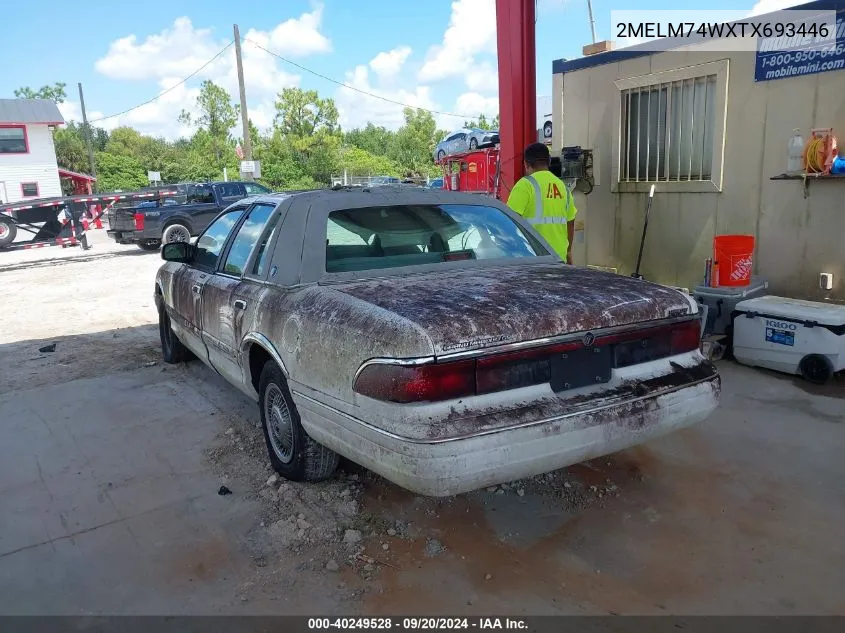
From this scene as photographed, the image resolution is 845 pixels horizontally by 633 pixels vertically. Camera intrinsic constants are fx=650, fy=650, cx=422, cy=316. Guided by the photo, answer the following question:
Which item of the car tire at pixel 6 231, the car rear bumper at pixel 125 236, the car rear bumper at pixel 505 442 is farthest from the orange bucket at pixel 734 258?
the car tire at pixel 6 231

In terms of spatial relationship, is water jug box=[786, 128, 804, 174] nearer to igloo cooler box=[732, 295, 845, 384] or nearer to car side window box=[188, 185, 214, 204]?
igloo cooler box=[732, 295, 845, 384]

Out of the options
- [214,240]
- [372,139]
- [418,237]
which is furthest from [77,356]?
[372,139]

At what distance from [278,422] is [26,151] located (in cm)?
3880

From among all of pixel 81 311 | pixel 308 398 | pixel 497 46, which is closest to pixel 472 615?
pixel 308 398

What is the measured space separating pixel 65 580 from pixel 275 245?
1883 millimetres

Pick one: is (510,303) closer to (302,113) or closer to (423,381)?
(423,381)

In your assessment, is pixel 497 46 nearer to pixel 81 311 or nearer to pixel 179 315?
pixel 179 315

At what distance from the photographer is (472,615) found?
249cm

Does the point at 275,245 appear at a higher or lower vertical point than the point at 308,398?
higher

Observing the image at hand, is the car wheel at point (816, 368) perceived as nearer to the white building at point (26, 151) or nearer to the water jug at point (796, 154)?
the water jug at point (796, 154)

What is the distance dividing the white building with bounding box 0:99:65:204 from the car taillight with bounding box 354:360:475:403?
1525 inches

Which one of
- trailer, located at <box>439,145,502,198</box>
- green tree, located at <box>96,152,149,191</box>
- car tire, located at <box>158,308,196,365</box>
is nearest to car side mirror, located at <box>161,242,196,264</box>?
car tire, located at <box>158,308,196,365</box>

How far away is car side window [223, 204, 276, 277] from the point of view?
396 centimetres

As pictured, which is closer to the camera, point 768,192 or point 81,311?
point 768,192
